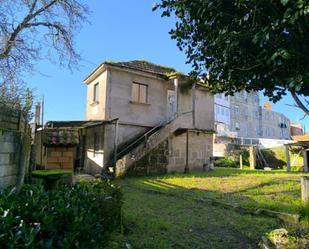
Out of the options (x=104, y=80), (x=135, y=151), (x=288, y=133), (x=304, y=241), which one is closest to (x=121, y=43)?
(x=104, y=80)

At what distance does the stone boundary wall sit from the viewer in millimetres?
4836

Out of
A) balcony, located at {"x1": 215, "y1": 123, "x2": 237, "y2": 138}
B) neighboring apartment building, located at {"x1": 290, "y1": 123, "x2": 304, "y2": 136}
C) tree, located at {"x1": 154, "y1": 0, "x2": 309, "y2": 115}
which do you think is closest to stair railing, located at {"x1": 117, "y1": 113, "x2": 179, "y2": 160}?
tree, located at {"x1": 154, "y1": 0, "x2": 309, "y2": 115}

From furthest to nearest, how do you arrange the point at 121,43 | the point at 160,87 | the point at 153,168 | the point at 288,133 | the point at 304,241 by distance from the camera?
the point at 288,133
the point at 160,87
the point at 153,168
the point at 121,43
the point at 304,241

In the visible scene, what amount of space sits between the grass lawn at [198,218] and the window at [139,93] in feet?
24.1

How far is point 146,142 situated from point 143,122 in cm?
201

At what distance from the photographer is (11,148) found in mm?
5141

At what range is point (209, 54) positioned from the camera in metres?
→ 5.75

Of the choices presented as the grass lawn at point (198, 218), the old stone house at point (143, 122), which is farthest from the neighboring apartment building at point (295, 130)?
the grass lawn at point (198, 218)

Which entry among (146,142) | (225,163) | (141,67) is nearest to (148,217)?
(146,142)

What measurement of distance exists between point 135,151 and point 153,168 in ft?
5.98

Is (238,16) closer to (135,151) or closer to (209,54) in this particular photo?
(209,54)

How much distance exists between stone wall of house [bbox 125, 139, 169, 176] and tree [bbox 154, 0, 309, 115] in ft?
30.3

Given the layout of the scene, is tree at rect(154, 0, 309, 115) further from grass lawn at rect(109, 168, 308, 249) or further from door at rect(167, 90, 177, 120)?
door at rect(167, 90, 177, 120)

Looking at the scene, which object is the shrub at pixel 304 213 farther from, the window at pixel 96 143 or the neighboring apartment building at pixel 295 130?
the neighboring apartment building at pixel 295 130
